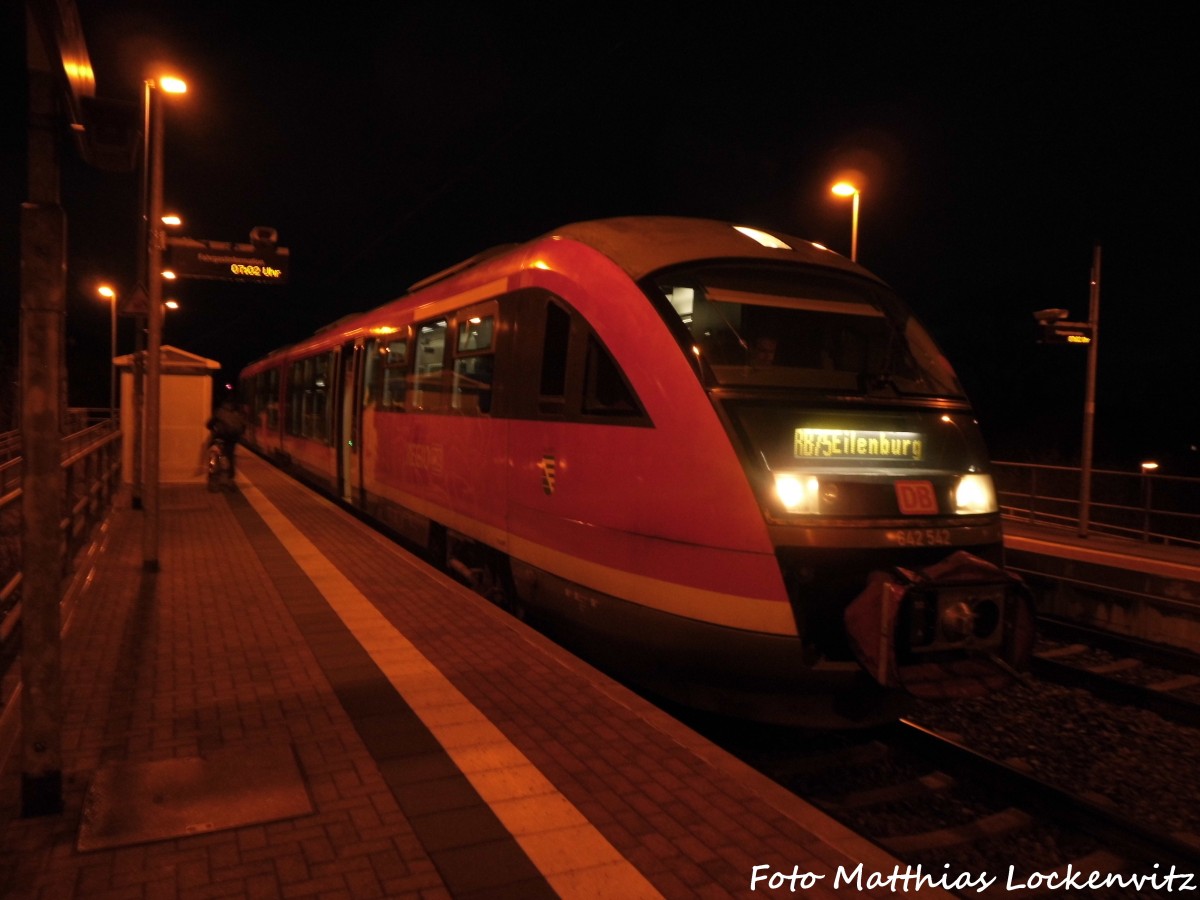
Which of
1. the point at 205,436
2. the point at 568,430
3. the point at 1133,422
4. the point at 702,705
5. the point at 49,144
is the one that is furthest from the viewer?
the point at 1133,422

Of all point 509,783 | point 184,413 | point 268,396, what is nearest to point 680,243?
point 509,783

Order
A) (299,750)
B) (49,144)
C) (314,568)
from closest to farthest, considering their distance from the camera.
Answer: (49,144)
(299,750)
(314,568)

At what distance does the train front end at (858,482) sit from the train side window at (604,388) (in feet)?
1.69

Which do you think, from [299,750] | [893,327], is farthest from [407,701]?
[893,327]

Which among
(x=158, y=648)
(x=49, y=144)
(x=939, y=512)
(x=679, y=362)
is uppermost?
(x=49, y=144)

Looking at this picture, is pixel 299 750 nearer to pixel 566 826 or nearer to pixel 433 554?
pixel 566 826

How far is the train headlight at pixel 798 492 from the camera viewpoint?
5.14m

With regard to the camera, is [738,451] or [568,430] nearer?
[738,451]

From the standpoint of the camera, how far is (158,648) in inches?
256

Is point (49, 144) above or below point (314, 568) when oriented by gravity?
above

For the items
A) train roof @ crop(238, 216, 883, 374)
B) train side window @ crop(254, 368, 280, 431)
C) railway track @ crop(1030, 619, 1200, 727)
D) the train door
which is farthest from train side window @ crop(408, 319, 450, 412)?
train side window @ crop(254, 368, 280, 431)

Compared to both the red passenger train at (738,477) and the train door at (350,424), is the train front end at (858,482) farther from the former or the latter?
the train door at (350,424)

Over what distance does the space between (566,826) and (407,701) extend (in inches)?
71.6

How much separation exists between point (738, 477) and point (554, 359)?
2020mm
